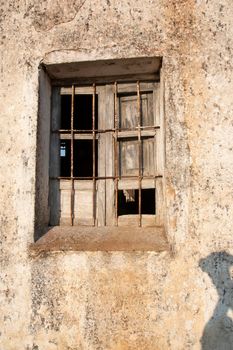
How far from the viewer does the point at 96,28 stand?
137 inches

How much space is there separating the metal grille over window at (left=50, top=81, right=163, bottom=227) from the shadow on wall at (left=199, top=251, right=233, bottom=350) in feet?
2.25

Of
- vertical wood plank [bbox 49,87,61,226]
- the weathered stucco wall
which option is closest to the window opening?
vertical wood plank [bbox 49,87,61,226]

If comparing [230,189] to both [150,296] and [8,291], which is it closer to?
[150,296]

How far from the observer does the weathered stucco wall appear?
3.07 meters

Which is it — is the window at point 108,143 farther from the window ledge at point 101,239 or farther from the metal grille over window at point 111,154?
the window ledge at point 101,239

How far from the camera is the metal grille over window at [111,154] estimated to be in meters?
3.62

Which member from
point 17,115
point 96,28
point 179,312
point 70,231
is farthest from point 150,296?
point 96,28

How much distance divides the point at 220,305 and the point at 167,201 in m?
0.81

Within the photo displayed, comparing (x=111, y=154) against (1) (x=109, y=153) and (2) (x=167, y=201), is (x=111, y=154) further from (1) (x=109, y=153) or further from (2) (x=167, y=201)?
(2) (x=167, y=201)

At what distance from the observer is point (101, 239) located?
337 centimetres

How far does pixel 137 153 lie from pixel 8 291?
1500 mm

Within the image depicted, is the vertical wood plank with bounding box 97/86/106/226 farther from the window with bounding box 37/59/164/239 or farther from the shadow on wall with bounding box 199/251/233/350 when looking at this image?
the shadow on wall with bounding box 199/251/233/350

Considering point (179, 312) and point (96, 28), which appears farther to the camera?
point (96, 28)

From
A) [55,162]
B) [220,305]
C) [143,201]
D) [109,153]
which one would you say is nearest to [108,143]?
[109,153]
